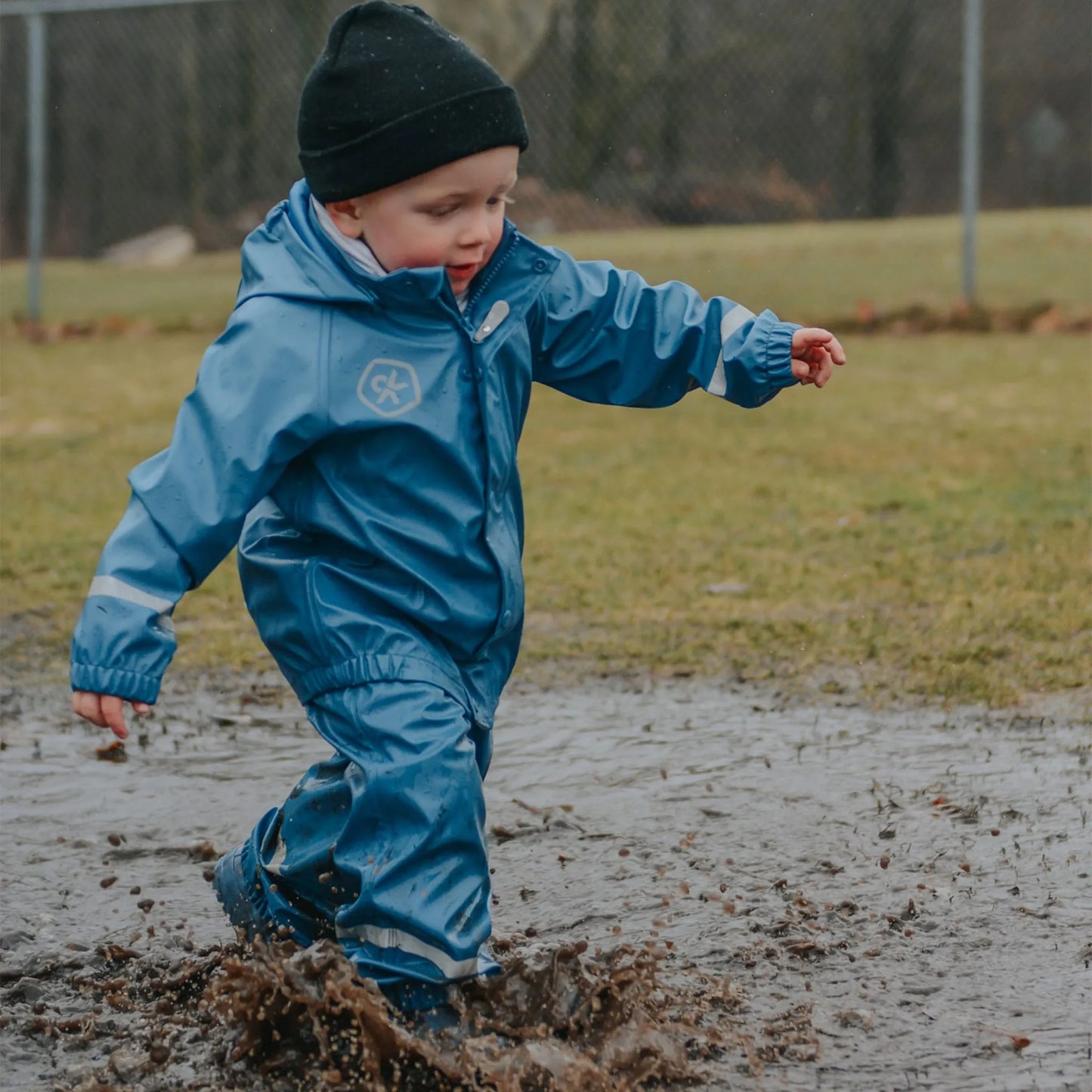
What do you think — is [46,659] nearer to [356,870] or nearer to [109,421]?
[356,870]

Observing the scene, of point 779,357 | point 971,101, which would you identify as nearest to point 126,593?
point 779,357

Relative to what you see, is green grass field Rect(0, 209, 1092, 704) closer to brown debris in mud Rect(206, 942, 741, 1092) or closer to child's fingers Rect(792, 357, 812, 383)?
child's fingers Rect(792, 357, 812, 383)

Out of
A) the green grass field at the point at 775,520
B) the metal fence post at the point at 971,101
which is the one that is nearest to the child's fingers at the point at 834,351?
the green grass field at the point at 775,520

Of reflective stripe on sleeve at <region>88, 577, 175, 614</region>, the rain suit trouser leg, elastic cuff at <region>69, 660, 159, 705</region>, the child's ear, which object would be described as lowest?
the rain suit trouser leg

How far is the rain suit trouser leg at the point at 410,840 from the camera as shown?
2467mm

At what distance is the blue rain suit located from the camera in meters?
2.47

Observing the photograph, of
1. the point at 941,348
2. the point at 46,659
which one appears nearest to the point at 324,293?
the point at 46,659

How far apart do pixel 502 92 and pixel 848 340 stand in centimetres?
887

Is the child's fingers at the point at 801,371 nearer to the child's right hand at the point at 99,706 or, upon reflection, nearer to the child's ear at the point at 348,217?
the child's ear at the point at 348,217

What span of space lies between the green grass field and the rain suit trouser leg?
79.1 inches

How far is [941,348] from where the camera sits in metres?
10.6

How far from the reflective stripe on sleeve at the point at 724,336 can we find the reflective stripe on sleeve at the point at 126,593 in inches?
39.1

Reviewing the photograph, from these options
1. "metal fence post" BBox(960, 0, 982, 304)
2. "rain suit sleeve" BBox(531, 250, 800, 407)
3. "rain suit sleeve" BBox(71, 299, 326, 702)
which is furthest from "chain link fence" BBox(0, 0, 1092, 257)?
"rain suit sleeve" BBox(71, 299, 326, 702)

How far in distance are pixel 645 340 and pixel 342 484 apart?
2.03ft
